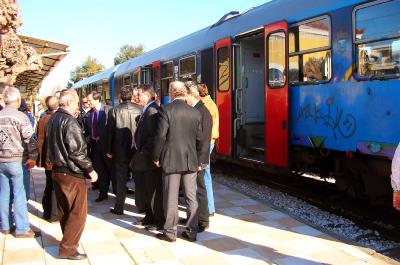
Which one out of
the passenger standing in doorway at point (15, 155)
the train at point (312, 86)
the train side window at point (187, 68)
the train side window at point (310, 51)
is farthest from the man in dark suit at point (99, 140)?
the train side window at point (187, 68)

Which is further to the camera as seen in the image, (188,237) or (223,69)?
(223,69)

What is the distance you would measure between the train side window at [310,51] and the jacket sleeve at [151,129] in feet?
8.64

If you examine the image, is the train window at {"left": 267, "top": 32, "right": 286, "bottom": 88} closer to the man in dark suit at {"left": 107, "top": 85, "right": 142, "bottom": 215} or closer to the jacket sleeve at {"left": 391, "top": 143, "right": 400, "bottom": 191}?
the man in dark suit at {"left": 107, "top": 85, "right": 142, "bottom": 215}

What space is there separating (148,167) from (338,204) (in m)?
3.40

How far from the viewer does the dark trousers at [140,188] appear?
601 cm

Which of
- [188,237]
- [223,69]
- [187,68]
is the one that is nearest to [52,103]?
[188,237]

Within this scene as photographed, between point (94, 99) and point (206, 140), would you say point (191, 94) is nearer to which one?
point (206, 140)

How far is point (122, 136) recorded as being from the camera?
644 centimetres

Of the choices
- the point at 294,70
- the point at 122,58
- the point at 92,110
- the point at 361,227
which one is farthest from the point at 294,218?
the point at 122,58

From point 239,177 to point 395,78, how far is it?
16.2 feet

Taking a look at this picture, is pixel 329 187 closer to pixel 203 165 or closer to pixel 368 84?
pixel 368 84

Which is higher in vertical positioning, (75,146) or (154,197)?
Answer: (75,146)

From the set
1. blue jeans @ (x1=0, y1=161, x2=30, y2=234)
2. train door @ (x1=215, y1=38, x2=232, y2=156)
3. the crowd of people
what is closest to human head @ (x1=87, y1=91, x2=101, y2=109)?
the crowd of people

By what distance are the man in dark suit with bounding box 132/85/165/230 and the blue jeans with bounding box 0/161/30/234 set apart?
56.1 inches
